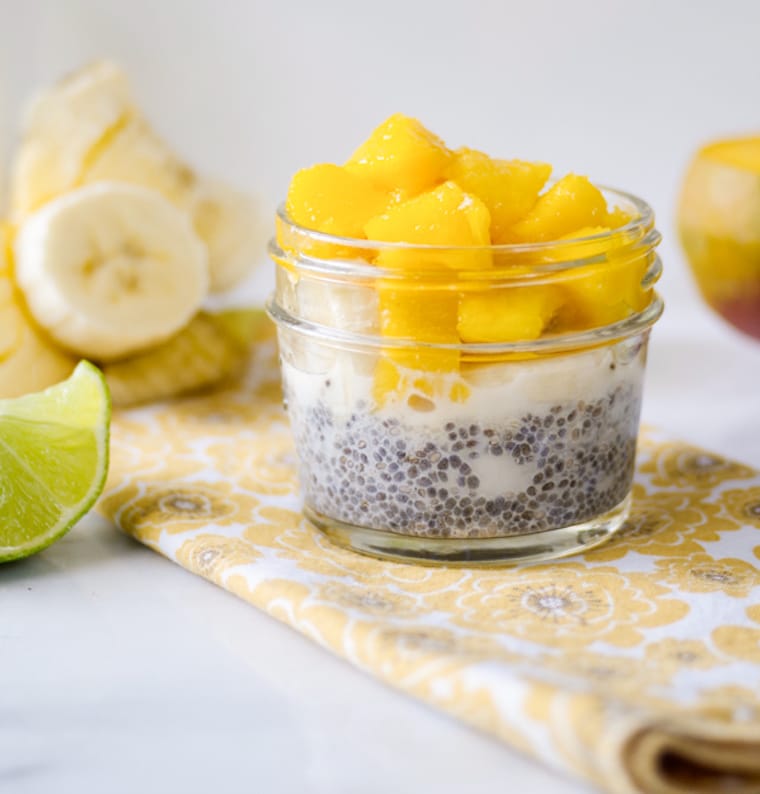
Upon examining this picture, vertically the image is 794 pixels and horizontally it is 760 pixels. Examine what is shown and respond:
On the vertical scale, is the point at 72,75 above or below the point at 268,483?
above

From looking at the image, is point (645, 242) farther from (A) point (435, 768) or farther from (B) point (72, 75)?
(B) point (72, 75)

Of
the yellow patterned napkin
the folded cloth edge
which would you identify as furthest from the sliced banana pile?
the folded cloth edge

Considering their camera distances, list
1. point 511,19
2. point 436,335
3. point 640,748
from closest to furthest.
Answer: point 640,748 < point 436,335 < point 511,19

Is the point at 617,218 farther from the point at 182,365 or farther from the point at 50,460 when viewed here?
the point at 182,365

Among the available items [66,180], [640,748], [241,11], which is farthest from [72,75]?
[640,748]

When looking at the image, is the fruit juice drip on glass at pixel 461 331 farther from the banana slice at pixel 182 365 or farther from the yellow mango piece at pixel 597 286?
the banana slice at pixel 182 365

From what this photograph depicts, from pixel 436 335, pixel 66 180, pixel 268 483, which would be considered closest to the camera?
pixel 436 335
